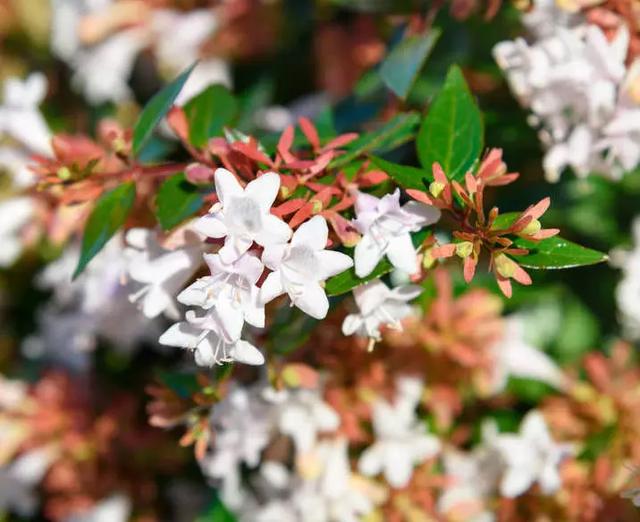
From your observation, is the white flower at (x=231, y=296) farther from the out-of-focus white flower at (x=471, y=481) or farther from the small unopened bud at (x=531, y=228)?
the out-of-focus white flower at (x=471, y=481)

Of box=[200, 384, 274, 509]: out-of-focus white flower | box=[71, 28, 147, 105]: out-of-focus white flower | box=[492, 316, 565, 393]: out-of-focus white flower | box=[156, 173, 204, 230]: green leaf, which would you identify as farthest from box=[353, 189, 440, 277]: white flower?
box=[71, 28, 147, 105]: out-of-focus white flower

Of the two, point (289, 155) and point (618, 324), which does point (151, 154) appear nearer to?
point (289, 155)

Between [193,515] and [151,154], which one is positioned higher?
[151,154]

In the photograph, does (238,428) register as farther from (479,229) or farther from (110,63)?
(110,63)

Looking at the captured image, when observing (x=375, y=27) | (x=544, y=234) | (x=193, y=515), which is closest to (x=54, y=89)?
(x=375, y=27)

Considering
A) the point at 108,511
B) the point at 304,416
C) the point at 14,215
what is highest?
the point at 14,215

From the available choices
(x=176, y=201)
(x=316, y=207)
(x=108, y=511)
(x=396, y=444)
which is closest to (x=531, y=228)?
(x=316, y=207)

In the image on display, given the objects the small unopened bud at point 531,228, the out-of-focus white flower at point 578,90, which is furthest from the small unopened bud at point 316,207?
the out-of-focus white flower at point 578,90
